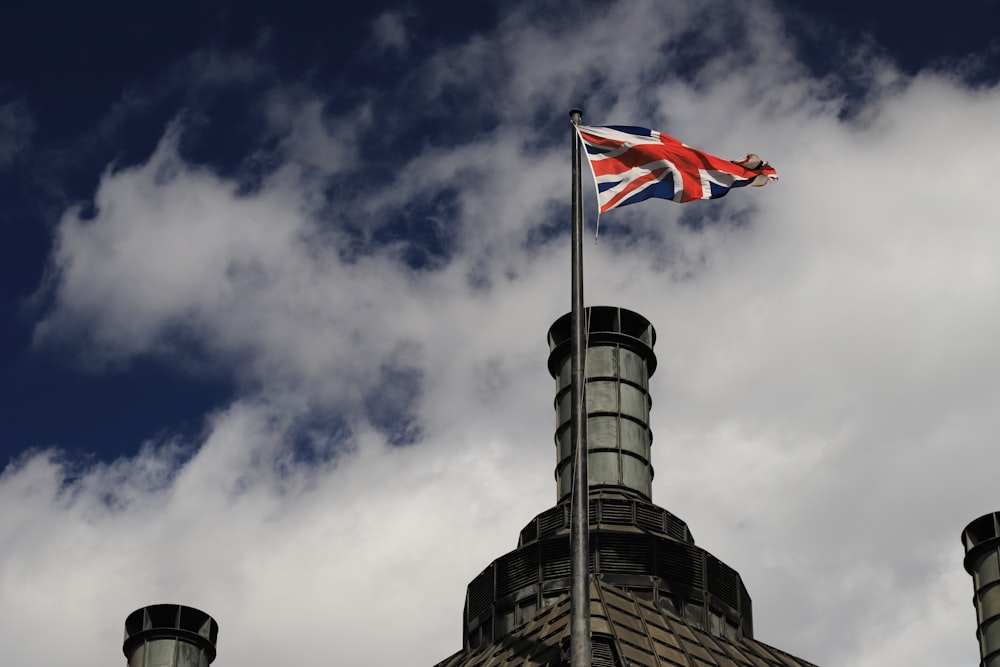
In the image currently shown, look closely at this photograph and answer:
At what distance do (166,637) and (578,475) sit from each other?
2191 cm

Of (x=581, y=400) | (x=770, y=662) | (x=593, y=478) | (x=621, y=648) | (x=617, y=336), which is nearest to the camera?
(x=581, y=400)

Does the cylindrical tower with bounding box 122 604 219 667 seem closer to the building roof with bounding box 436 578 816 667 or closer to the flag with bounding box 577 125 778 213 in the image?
the building roof with bounding box 436 578 816 667

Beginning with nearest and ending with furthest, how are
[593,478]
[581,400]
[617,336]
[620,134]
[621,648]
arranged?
[581,400]
[620,134]
[621,648]
[593,478]
[617,336]

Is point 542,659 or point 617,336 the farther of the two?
point 617,336

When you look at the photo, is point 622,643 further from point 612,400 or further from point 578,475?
point 612,400

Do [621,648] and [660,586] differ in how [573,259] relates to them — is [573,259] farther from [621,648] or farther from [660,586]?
[660,586]

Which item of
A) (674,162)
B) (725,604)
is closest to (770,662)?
(725,604)

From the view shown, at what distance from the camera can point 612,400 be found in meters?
43.8

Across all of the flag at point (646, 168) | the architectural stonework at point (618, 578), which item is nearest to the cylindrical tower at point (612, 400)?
the architectural stonework at point (618, 578)

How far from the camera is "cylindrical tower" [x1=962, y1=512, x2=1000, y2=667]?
42.4 m

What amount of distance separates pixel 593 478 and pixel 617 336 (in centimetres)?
448

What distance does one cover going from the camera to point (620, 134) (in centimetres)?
2950

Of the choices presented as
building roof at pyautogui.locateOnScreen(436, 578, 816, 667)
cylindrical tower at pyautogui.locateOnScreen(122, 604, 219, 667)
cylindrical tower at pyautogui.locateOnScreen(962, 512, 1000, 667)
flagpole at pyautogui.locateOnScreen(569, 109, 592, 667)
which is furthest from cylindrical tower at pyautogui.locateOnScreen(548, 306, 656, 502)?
flagpole at pyautogui.locateOnScreen(569, 109, 592, 667)

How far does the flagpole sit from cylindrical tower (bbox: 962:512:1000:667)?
805 inches
